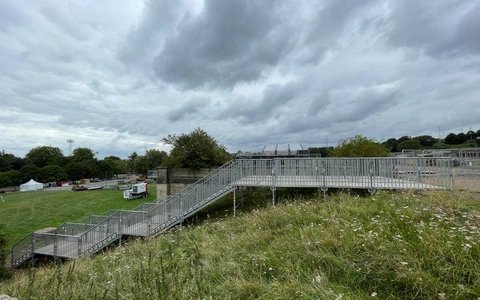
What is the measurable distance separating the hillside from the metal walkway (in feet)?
23.7

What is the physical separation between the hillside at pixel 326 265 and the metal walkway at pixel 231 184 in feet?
23.7

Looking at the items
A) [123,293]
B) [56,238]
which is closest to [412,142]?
Result: [56,238]

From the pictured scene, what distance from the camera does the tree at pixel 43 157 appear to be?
103 meters

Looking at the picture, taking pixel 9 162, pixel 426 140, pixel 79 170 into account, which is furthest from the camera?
pixel 9 162

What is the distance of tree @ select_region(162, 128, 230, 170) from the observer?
1866 cm

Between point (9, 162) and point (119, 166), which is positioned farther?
point (119, 166)

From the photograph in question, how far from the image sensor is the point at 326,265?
3.89 m

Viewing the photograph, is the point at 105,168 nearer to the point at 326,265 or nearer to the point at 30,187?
the point at 30,187

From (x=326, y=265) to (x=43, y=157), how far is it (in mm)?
122773

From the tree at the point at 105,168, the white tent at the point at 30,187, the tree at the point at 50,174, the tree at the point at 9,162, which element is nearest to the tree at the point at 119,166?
the tree at the point at 105,168

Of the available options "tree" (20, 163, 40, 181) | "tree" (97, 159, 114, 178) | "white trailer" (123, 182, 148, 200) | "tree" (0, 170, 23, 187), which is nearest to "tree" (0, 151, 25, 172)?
"tree" (20, 163, 40, 181)

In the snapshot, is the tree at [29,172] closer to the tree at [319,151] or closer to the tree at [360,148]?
the tree at [319,151]

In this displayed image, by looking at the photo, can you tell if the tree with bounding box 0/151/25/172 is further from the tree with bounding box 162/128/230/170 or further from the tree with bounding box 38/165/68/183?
the tree with bounding box 162/128/230/170

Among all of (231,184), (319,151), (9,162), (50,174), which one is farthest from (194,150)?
(9,162)
